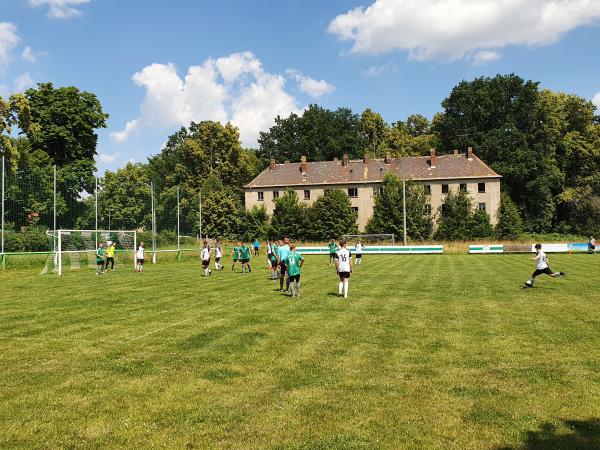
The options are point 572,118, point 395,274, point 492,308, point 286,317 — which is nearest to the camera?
point 286,317

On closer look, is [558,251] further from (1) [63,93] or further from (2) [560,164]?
(1) [63,93]

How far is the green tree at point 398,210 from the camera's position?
63.8 metres

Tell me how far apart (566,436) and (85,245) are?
30.3 meters

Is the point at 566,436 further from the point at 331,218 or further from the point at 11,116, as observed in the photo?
the point at 331,218

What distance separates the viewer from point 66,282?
22.4 metres

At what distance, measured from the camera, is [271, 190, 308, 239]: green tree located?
66.9 m

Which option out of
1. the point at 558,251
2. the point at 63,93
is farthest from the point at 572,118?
the point at 63,93

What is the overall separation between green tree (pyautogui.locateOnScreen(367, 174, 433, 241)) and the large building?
2119 millimetres

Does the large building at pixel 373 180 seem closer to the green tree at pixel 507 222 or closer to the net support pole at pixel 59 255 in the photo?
the green tree at pixel 507 222

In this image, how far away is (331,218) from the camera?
6600 centimetres

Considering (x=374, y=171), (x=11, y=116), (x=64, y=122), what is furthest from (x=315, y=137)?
(x=11, y=116)

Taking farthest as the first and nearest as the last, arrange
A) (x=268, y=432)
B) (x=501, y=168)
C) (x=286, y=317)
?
(x=501, y=168) → (x=286, y=317) → (x=268, y=432)

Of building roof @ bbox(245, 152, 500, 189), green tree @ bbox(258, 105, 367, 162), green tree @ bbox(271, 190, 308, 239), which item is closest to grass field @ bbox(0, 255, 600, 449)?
green tree @ bbox(271, 190, 308, 239)

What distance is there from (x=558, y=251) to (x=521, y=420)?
4759 cm
